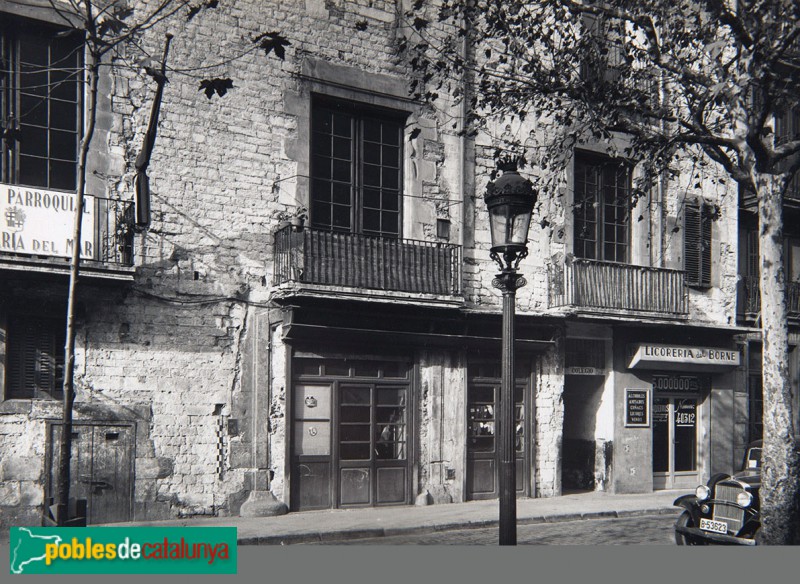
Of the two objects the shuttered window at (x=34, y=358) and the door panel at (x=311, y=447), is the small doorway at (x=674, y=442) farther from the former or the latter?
the shuttered window at (x=34, y=358)

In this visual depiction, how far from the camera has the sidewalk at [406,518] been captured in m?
11.8

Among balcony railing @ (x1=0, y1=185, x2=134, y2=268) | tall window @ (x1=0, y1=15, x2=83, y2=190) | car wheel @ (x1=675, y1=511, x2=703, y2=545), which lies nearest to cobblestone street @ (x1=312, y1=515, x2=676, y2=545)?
car wheel @ (x1=675, y1=511, x2=703, y2=545)

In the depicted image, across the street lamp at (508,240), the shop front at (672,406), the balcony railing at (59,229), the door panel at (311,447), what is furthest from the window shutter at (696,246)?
the balcony railing at (59,229)

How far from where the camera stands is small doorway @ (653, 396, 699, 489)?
58.2 feet

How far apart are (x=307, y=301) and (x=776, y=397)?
6971mm

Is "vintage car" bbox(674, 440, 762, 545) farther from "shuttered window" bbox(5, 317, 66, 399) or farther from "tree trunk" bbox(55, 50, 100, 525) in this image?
"shuttered window" bbox(5, 317, 66, 399)

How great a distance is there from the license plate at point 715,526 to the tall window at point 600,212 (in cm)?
818

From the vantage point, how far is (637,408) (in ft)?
56.7

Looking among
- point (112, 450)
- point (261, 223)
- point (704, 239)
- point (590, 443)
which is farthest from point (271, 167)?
point (704, 239)

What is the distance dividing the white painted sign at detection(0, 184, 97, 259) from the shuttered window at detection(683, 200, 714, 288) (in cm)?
1210

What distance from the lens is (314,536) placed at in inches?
460

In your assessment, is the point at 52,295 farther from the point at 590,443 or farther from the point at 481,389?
the point at 590,443

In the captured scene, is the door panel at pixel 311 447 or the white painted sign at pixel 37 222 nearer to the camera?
the white painted sign at pixel 37 222

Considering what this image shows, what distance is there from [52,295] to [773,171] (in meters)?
9.87
